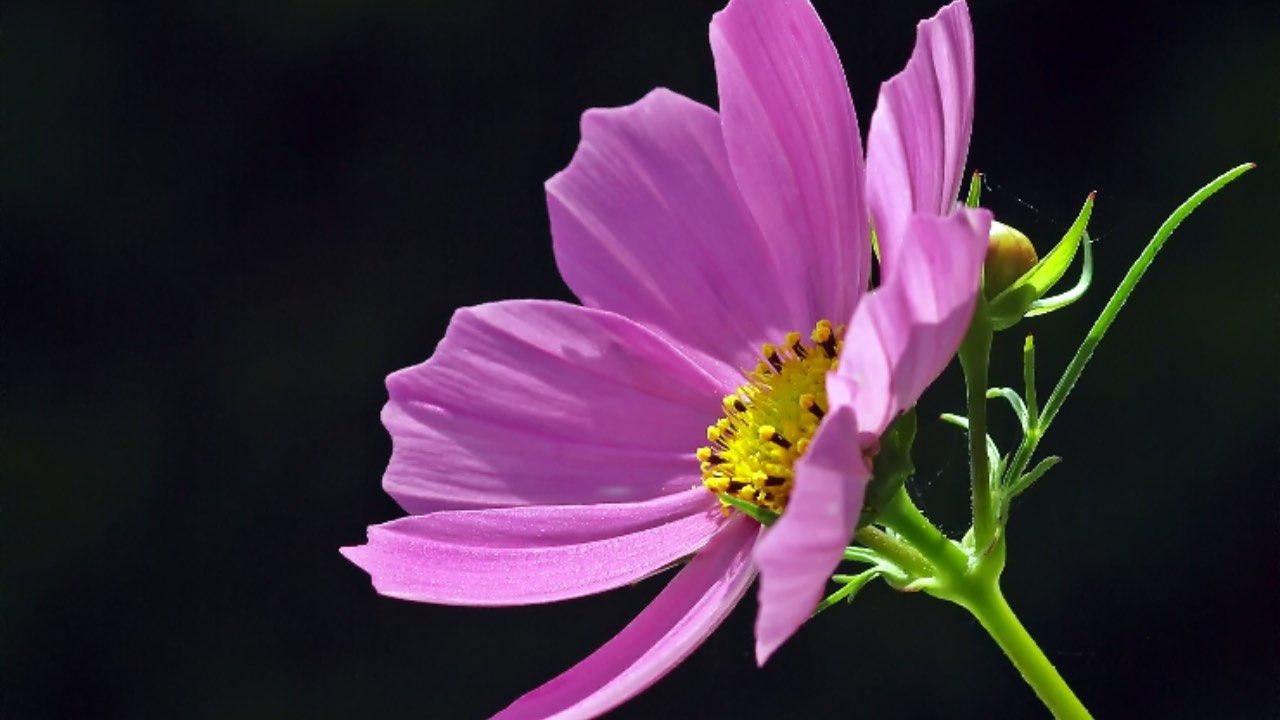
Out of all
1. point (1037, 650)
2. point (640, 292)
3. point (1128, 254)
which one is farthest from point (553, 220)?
point (1128, 254)

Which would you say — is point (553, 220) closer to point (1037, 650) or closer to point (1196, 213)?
point (1037, 650)

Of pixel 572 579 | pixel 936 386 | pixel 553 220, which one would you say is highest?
pixel 553 220

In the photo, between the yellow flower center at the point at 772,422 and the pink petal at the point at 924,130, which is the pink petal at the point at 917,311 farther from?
the yellow flower center at the point at 772,422

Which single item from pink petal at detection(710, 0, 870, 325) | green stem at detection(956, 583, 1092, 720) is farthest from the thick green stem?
pink petal at detection(710, 0, 870, 325)

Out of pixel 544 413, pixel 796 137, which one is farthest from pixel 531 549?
pixel 796 137

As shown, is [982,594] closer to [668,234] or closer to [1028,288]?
[1028,288]

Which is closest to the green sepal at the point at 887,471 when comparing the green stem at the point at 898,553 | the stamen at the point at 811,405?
the green stem at the point at 898,553
